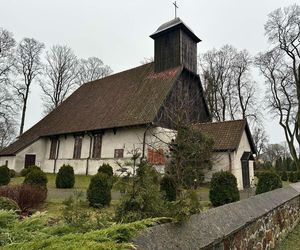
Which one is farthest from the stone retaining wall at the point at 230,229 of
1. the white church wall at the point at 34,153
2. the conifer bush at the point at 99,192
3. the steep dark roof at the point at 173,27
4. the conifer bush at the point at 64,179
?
the white church wall at the point at 34,153

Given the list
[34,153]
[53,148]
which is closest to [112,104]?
[53,148]

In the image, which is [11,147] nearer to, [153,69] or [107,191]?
[153,69]

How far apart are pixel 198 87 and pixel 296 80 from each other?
13309mm

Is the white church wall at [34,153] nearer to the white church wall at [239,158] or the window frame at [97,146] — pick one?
the window frame at [97,146]

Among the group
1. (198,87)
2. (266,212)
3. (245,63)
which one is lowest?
(266,212)

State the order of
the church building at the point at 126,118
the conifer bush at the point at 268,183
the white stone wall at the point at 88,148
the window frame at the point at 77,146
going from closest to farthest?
the conifer bush at the point at 268,183 → the white stone wall at the point at 88,148 → the church building at the point at 126,118 → the window frame at the point at 77,146

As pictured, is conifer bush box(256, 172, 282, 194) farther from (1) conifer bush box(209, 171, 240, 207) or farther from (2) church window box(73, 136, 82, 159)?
(2) church window box(73, 136, 82, 159)

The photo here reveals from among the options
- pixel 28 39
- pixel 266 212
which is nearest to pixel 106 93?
pixel 28 39

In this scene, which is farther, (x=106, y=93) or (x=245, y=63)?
(x=245, y=63)

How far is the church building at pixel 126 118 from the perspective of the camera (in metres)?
20.5

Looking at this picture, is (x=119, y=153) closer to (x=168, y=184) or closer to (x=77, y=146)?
(x=77, y=146)

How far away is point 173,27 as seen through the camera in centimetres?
2408

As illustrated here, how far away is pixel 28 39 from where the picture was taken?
36562 millimetres

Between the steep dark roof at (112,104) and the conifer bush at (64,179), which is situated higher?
the steep dark roof at (112,104)
